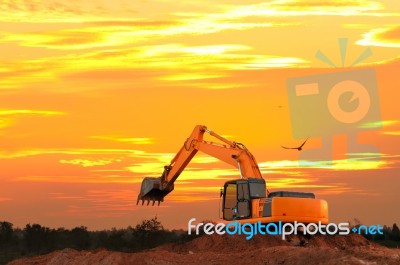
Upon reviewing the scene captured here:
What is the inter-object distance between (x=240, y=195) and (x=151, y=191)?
8687 mm

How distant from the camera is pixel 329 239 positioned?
38.6 m

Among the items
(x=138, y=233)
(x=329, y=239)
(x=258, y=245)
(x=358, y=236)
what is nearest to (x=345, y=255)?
(x=258, y=245)

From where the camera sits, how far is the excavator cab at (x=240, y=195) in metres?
33.7

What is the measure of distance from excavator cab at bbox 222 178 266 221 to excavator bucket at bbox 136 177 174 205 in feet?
24.6

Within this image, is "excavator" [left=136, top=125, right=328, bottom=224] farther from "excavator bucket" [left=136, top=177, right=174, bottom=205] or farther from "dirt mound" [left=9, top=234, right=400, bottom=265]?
"excavator bucket" [left=136, top=177, right=174, bottom=205]

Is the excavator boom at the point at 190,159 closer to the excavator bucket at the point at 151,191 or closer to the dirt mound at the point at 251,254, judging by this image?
the excavator bucket at the point at 151,191

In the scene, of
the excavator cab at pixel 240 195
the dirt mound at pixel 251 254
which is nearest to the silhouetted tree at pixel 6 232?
the dirt mound at pixel 251 254

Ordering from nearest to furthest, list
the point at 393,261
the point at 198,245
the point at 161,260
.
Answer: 1. the point at 393,261
2. the point at 161,260
3. the point at 198,245

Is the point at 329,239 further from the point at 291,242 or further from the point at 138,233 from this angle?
the point at 138,233

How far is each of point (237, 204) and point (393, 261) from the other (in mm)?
9878

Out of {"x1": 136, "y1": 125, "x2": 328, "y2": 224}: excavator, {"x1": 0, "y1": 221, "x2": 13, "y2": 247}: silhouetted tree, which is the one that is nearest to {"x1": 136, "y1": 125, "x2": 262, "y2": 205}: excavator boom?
{"x1": 136, "y1": 125, "x2": 328, "y2": 224}: excavator

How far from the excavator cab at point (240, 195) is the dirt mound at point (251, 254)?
169 cm

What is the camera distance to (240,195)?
34031mm

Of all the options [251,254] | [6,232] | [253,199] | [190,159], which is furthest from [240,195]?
[6,232]
